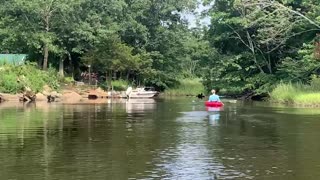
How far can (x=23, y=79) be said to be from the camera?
5100 centimetres

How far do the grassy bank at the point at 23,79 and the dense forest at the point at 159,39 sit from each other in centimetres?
355

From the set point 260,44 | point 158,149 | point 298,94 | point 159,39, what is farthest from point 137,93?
point 158,149

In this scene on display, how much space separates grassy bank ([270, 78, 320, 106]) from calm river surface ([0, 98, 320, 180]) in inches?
613

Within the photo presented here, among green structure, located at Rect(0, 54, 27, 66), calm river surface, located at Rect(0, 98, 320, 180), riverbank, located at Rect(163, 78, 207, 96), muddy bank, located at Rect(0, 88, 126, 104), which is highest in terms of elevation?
green structure, located at Rect(0, 54, 27, 66)

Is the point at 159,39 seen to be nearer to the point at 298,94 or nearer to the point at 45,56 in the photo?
the point at 45,56

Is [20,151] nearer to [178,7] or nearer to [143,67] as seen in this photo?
[143,67]

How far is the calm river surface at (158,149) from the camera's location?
1332 centimetres

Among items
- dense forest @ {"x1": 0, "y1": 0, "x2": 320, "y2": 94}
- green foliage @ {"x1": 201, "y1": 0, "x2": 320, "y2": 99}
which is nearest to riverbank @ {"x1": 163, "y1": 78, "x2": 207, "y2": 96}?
dense forest @ {"x1": 0, "y1": 0, "x2": 320, "y2": 94}

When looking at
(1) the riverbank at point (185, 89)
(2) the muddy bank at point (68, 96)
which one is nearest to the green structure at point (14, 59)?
(2) the muddy bank at point (68, 96)

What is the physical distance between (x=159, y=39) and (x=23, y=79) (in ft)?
78.3

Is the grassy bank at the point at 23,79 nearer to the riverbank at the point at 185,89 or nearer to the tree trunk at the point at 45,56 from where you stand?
the tree trunk at the point at 45,56

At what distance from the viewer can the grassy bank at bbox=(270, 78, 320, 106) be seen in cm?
4256

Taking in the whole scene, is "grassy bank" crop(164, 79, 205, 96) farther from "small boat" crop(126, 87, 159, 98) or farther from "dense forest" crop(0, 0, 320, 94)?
"small boat" crop(126, 87, 159, 98)

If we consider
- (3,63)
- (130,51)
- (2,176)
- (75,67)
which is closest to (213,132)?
(2,176)
